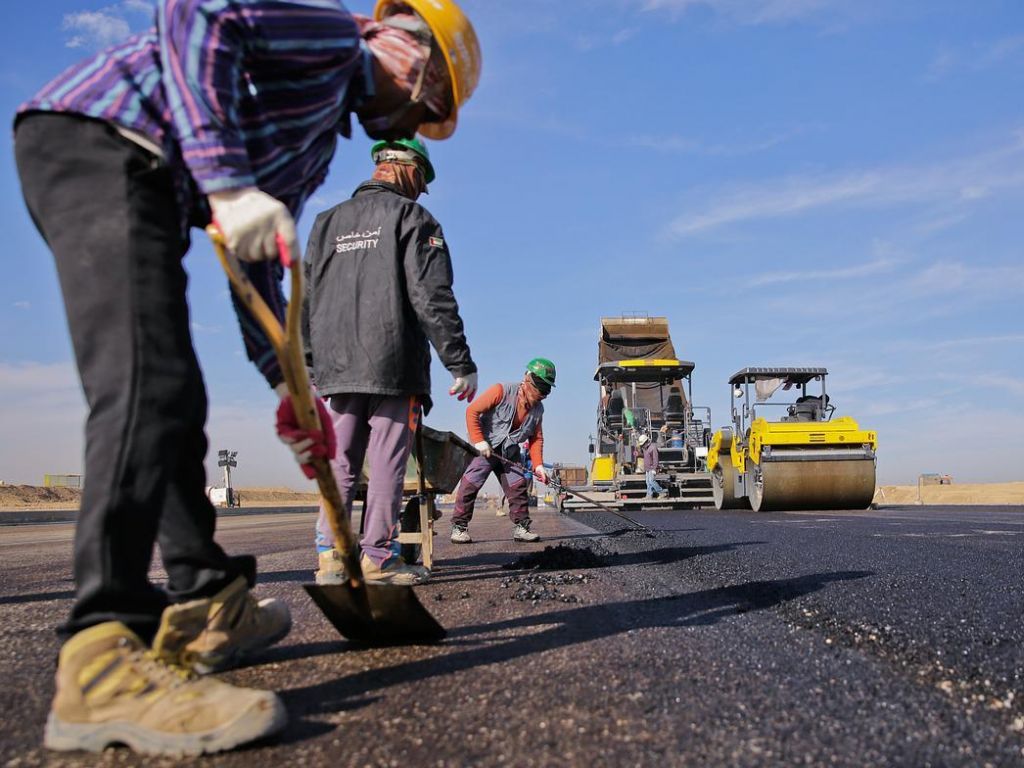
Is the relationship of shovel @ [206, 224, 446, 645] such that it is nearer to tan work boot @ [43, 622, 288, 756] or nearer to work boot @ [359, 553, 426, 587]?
tan work boot @ [43, 622, 288, 756]

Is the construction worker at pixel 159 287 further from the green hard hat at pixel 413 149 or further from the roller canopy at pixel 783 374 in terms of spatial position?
the roller canopy at pixel 783 374

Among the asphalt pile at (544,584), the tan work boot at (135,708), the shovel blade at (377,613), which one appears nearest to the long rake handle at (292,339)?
the shovel blade at (377,613)

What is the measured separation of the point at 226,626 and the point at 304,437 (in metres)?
0.51

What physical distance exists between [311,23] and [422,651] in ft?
5.14

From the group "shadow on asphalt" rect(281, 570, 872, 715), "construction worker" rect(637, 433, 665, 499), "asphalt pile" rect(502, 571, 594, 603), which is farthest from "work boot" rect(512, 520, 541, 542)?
"construction worker" rect(637, 433, 665, 499)

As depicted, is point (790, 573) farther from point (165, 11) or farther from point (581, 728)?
point (165, 11)

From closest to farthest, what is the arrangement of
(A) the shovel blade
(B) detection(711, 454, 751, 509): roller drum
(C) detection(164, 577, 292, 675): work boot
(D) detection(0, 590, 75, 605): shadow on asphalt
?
(C) detection(164, 577, 292, 675): work boot → (A) the shovel blade → (D) detection(0, 590, 75, 605): shadow on asphalt → (B) detection(711, 454, 751, 509): roller drum

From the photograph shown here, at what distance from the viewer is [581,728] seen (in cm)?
140

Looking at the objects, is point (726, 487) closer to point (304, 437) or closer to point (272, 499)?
point (304, 437)

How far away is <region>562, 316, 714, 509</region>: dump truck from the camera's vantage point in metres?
15.2

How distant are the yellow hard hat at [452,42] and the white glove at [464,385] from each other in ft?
3.79

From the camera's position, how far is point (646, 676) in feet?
5.72

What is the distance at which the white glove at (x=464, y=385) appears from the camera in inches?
123

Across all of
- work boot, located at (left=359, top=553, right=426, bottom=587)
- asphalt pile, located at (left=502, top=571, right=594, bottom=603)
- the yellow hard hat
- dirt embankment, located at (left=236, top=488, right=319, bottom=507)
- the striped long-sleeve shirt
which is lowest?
dirt embankment, located at (left=236, top=488, right=319, bottom=507)
